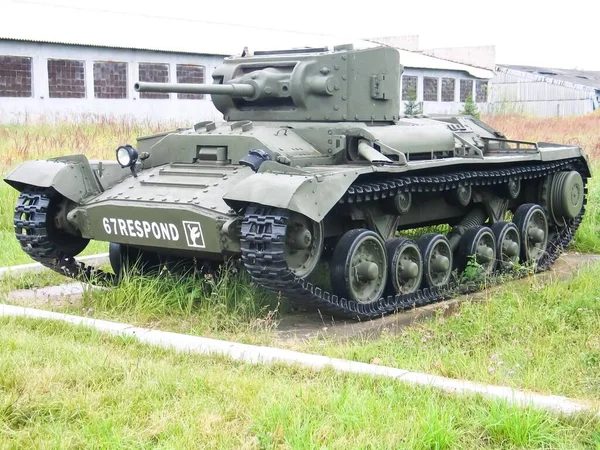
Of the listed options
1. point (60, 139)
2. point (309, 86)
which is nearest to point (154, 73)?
point (60, 139)

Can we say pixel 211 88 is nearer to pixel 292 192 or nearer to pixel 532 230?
pixel 292 192

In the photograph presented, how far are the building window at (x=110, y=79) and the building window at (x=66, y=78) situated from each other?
1.45ft

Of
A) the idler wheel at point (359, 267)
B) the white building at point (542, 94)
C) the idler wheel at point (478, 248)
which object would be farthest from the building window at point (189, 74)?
the idler wheel at point (359, 267)

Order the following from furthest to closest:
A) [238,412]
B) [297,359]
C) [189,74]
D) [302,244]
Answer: [189,74], [302,244], [297,359], [238,412]

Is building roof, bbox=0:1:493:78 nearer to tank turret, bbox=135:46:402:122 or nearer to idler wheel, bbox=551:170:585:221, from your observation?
idler wheel, bbox=551:170:585:221

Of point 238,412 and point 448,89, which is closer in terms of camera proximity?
point 238,412

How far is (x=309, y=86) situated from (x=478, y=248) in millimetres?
2412

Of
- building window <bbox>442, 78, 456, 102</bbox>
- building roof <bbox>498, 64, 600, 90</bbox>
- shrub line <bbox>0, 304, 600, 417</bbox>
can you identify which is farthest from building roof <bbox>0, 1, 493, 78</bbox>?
shrub line <bbox>0, 304, 600, 417</bbox>

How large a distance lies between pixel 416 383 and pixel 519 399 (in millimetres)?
615

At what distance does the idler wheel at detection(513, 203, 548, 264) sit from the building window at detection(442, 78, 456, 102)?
76.5 ft

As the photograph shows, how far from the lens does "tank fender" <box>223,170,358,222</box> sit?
22.3 ft

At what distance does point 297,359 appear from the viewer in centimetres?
592

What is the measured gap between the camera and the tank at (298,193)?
719cm

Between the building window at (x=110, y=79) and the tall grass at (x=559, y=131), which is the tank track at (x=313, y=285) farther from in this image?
the building window at (x=110, y=79)
